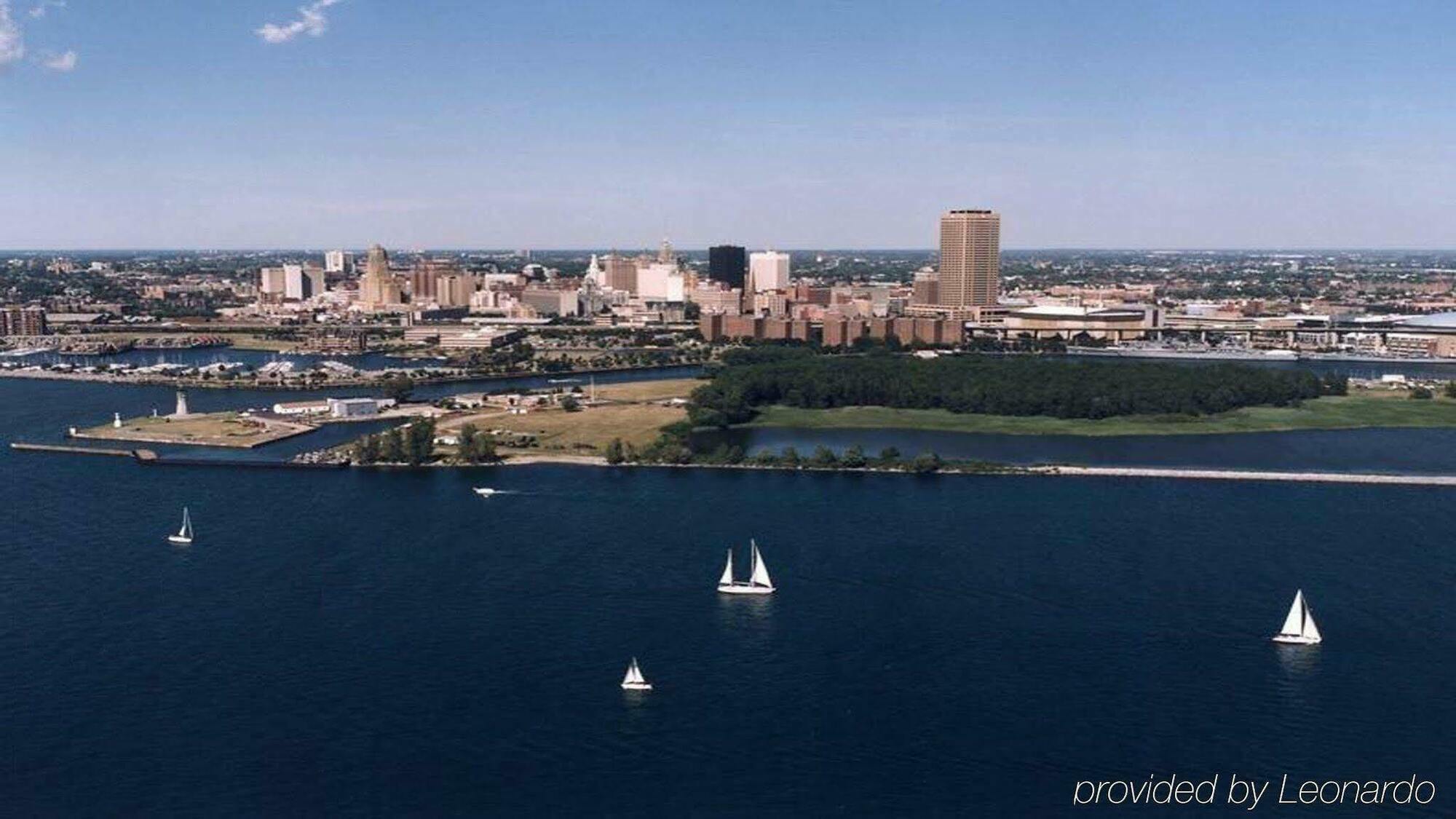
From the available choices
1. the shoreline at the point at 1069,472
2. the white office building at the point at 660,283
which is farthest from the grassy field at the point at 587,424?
the white office building at the point at 660,283

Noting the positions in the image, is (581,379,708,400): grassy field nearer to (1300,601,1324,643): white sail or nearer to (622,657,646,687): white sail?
(622,657,646,687): white sail

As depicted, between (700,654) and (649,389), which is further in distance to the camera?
(649,389)

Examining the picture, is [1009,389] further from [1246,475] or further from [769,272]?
[769,272]

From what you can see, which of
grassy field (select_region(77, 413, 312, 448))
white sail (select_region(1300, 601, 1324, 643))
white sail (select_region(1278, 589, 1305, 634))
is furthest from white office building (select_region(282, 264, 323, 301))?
white sail (select_region(1300, 601, 1324, 643))

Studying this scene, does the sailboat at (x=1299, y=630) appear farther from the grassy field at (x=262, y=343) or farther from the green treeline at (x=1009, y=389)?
the grassy field at (x=262, y=343)

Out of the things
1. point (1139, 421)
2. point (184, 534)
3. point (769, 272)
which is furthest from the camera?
point (769, 272)

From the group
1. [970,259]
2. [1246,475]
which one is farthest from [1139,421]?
[970,259]

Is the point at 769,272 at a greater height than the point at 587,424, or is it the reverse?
the point at 769,272
